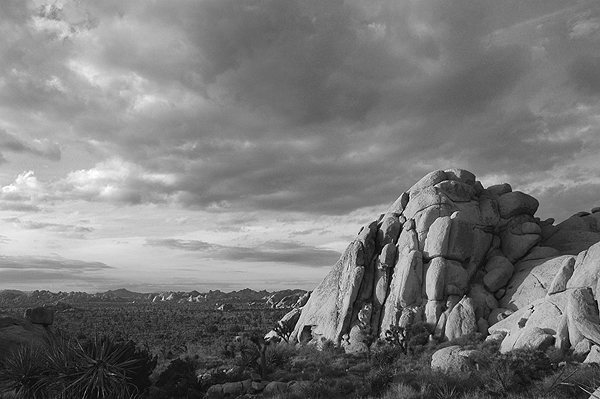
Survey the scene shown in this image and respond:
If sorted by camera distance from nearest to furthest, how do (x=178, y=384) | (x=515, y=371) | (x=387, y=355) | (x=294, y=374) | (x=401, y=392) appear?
(x=401, y=392), (x=515, y=371), (x=178, y=384), (x=294, y=374), (x=387, y=355)

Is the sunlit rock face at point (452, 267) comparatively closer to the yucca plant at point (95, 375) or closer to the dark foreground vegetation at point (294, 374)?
the dark foreground vegetation at point (294, 374)

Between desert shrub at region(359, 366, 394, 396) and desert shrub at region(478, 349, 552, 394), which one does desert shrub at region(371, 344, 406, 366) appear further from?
desert shrub at region(478, 349, 552, 394)

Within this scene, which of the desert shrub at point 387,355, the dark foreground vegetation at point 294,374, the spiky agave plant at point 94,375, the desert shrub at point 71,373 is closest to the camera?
the spiky agave plant at point 94,375

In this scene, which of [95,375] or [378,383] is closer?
[95,375]

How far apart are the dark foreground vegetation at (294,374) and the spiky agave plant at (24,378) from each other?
0.04 metres

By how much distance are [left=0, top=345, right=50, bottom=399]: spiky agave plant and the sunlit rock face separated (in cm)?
2267

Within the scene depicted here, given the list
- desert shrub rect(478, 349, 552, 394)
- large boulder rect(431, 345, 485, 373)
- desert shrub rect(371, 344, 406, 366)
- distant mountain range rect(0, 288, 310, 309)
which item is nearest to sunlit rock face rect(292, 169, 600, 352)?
desert shrub rect(371, 344, 406, 366)

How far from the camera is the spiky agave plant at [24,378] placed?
61.3 feet

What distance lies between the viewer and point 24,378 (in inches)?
749

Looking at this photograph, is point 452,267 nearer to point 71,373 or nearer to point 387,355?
point 387,355

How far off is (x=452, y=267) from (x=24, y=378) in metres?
29.0

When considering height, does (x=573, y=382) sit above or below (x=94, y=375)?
below

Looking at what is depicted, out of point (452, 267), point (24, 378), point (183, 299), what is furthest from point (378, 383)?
point (183, 299)

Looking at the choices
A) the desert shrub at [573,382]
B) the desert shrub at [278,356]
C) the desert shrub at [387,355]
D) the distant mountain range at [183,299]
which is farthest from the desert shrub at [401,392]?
the distant mountain range at [183,299]
